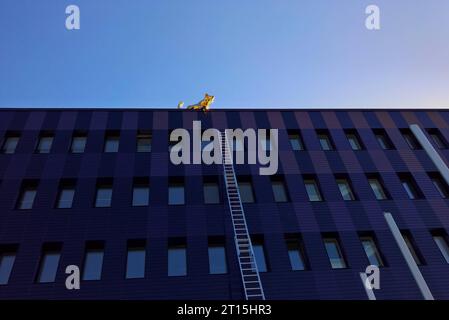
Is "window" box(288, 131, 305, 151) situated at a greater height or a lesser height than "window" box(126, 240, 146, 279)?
greater

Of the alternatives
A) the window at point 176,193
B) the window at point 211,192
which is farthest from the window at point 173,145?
the window at point 211,192

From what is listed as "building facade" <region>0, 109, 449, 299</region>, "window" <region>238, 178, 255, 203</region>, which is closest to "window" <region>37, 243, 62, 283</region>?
"building facade" <region>0, 109, 449, 299</region>

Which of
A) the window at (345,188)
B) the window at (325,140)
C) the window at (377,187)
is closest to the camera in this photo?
the window at (345,188)

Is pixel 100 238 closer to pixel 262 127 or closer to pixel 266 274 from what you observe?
pixel 266 274

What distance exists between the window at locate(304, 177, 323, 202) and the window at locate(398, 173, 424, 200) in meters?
5.29

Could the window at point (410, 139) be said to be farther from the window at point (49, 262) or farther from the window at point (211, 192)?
the window at point (49, 262)

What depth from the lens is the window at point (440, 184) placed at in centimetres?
2037

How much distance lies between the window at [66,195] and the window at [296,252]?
1148 centimetres

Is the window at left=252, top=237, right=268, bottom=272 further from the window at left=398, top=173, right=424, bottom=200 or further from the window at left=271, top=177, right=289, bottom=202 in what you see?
the window at left=398, top=173, right=424, bottom=200

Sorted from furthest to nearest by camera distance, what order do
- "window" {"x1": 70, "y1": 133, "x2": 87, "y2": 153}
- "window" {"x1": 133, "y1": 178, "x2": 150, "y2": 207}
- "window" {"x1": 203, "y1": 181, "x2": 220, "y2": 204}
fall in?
"window" {"x1": 70, "y1": 133, "x2": 87, "y2": 153}
"window" {"x1": 203, "y1": 181, "x2": 220, "y2": 204}
"window" {"x1": 133, "y1": 178, "x2": 150, "y2": 207}

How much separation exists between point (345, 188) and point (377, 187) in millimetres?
2014

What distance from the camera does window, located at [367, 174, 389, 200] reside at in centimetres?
1977

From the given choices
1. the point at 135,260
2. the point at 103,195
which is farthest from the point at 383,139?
the point at 103,195

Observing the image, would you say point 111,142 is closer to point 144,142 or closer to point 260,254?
point 144,142
